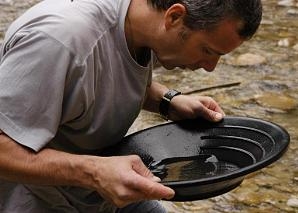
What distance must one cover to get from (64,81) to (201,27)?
0.36 metres

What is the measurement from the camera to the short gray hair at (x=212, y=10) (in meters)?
1.53

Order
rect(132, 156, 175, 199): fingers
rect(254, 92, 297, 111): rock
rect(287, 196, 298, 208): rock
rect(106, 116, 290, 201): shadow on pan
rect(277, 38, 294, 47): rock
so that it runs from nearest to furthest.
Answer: rect(132, 156, 175, 199): fingers → rect(106, 116, 290, 201): shadow on pan → rect(287, 196, 298, 208): rock → rect(254, 92, 297, 111): rock → rect(277, 38, 294, 47): rock

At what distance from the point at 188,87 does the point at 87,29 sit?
2657mm

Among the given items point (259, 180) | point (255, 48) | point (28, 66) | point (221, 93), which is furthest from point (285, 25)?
point (28, 66)

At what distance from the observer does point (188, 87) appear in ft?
13.5

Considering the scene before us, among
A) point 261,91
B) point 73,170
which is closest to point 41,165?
point 73,170

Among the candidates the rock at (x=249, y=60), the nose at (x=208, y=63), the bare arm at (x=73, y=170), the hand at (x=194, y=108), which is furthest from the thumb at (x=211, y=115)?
the rock at (x=249, y=60)

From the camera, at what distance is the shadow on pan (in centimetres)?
180

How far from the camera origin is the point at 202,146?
194cm

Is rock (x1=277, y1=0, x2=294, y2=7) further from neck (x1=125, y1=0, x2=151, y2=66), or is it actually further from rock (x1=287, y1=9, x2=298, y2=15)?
neck (x1=125, y1=0, x2=151, y2=66)

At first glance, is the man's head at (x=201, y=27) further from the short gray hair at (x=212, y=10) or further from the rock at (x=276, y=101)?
the rock at (x=276, y=101)

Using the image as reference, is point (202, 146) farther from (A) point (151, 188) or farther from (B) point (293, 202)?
(B) point (293, 202)

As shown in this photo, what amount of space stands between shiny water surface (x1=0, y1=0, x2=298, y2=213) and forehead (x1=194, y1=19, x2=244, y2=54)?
1.33 m

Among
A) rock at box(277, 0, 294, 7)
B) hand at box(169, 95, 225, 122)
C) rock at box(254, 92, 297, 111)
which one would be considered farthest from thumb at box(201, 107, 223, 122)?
rock at box(277, 0, 294, 7)
